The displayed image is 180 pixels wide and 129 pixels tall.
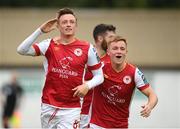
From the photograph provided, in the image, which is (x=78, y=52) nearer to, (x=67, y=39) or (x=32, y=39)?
(x=67, y=39)

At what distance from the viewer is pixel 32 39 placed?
10.5 metres

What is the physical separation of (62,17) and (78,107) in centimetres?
121

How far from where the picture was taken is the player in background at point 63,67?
1048 cm

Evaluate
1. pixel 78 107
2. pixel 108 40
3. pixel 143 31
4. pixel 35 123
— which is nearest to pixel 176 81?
pixel 143 31

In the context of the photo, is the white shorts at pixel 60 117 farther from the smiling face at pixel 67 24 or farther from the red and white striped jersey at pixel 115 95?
the smiling face at pixel 67 24

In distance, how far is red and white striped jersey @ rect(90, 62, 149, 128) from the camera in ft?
36.1

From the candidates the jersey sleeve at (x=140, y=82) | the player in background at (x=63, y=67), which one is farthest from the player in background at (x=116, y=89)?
the player in background at (x=63, y=67)

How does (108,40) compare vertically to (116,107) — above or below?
above

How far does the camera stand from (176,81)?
980 inches

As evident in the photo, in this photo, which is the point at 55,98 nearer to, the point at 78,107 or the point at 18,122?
the point at 78,107

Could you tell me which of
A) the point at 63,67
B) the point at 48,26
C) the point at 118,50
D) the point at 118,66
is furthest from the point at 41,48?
the point at 118,66

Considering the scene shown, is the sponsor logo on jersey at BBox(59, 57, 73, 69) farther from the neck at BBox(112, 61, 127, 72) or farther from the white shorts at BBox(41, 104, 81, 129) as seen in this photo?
the neck at BBox(112, 61, 127, 72)

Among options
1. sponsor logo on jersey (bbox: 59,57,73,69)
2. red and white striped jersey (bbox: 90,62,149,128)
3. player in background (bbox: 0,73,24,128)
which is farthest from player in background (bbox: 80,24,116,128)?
player in background (bbox: 0,73,24,128)

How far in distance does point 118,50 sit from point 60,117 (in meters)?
1.21
